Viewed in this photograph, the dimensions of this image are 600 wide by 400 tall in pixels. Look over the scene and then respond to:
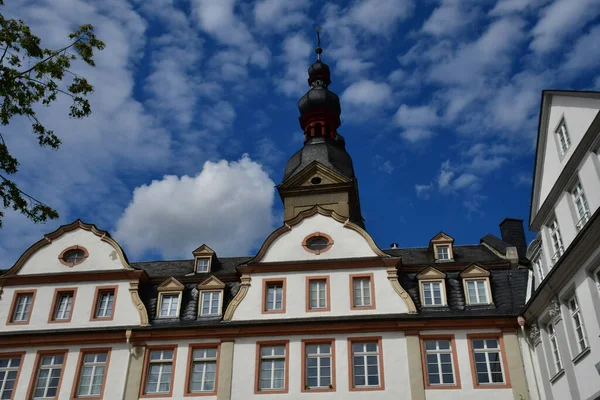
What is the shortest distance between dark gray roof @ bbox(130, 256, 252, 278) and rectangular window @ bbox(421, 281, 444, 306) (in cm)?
888

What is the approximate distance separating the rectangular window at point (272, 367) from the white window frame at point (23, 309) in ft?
35.5

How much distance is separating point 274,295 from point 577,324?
12.6 m

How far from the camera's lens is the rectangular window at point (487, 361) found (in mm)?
25250

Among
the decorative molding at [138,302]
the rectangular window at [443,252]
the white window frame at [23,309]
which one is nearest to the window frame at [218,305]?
the decorative molding at [138,302]

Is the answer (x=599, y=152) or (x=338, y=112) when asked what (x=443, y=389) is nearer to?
(x=599, y=152)

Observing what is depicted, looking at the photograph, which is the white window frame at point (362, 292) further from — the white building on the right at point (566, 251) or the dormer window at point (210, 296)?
the white building on the right at point (566, 251)

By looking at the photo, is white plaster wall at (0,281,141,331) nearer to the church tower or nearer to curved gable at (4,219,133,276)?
curved gable at (4,219,133,276)

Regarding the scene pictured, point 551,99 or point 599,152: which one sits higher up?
point 551,99

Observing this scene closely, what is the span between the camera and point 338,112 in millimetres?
50312

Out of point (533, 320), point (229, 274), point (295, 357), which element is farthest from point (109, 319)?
point (533, 320)

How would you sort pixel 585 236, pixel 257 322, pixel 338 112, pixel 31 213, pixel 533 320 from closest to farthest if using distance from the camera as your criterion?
pixel 31 213
pixel 585 236
pixel 533 320
pixel 257 322
pixel 338 112

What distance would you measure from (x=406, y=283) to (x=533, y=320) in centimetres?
561

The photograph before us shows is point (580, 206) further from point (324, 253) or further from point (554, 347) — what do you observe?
point (324, 253)

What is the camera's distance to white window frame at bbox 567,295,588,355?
20562mm
